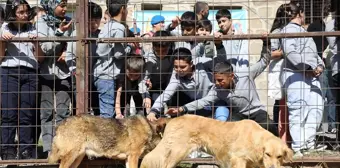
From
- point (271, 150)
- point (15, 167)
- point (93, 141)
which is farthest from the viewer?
point (15, 167)

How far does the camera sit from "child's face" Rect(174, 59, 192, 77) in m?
9.39

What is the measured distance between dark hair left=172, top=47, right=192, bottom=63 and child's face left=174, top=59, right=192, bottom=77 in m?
0.04

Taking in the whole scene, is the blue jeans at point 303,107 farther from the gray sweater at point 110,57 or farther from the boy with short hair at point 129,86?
the gray sweater at point 110,57

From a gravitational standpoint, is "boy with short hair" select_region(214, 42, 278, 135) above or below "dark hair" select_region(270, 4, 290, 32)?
below

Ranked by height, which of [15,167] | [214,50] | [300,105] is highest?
[214,50]

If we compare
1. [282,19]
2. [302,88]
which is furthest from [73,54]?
[302,88]

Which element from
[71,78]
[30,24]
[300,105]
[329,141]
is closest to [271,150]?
[300,105]

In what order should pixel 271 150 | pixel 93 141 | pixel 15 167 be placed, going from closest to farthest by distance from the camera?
1. pixel 271 150
2. pixel 93 141
3. pixel 15 167

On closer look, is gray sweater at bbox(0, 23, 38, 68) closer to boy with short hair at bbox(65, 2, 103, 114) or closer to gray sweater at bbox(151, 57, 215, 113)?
boy with short hair at bbox(65, 2, 103, 114)

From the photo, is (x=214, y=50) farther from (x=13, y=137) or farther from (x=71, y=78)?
(x=13, y=137)

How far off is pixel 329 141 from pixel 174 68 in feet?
7.44

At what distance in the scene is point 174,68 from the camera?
9.49 m

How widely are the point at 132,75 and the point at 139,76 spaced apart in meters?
0.10

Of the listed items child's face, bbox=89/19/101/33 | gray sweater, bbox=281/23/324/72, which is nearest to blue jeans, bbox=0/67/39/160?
child's face, bbox=89/19/101/33
